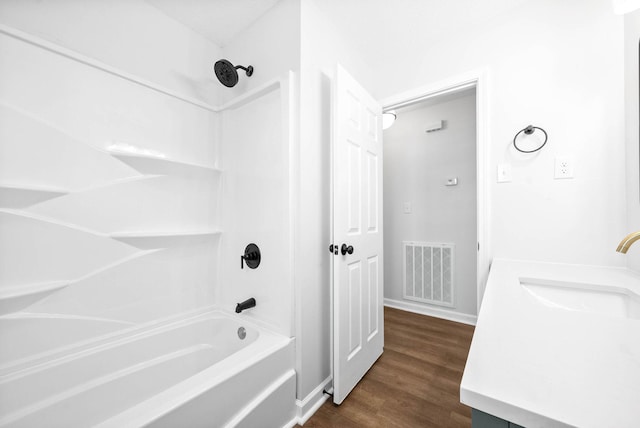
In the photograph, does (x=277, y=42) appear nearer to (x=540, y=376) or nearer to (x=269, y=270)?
(x=269, y=270)

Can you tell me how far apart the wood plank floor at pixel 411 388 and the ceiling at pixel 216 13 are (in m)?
2.45

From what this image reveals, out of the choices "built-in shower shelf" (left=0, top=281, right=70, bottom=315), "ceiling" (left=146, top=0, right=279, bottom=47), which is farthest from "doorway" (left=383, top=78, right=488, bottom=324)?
"built-in shower shelf" (left=0, top=281, right=70, bottom=315)

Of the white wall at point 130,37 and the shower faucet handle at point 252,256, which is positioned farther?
the shower faucet handle at point 252,256

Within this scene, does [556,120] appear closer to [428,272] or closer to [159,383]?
[428,272]

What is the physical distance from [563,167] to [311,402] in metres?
2.02

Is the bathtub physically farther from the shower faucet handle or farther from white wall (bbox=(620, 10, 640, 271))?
white wall (bbox=(620, 10, 640, 271))

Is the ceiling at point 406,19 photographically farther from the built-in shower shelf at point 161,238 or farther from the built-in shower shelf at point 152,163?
the built-in shower shelf at point 161,238

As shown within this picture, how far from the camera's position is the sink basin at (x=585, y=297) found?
3.13 ft

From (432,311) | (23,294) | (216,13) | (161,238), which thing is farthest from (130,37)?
(432,311)

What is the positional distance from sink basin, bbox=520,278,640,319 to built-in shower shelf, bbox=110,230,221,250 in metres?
1.90

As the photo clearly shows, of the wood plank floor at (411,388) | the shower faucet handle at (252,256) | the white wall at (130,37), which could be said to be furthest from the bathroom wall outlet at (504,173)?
the white wall at (130,37)

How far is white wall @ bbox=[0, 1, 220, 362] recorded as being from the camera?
1.11 m

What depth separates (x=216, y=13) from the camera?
156 centimetres

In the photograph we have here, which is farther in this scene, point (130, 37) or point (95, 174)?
point (130, 37)
